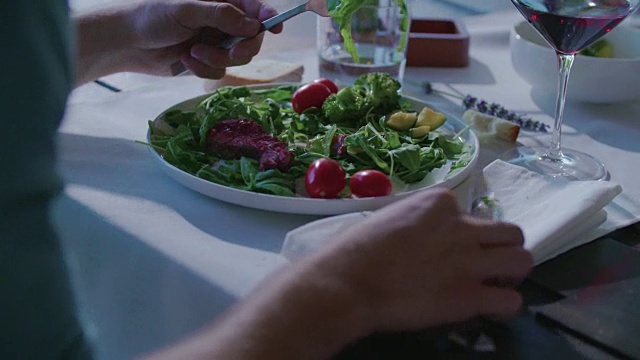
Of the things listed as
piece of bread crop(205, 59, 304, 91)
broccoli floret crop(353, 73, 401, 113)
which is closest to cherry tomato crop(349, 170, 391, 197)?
broccoli floret crop(353, 73, 401, 113)

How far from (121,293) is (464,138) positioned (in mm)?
480

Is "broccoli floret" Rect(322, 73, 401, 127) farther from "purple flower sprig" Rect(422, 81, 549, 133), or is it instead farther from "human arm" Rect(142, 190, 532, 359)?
"human arm" Rect(142, 190, 532, 359)

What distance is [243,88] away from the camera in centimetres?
116

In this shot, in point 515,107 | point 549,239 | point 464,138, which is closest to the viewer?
point 549,239

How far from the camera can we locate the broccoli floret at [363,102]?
107cm

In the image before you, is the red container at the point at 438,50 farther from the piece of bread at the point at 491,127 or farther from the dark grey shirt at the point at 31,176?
the dark grey shirt at the point at 31,176

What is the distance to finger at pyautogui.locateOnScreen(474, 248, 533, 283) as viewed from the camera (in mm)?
655

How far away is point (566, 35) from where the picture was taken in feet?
3.19

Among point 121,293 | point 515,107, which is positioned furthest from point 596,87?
point 121,293

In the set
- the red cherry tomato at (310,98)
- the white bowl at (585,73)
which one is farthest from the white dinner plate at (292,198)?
the white bowl at (585,73)

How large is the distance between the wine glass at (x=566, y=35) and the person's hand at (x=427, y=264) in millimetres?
354

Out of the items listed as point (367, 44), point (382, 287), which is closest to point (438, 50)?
point (367, 44)

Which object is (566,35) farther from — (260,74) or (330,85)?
(260,74)

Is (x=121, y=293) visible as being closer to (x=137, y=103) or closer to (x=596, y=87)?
(x=137, y=103)
